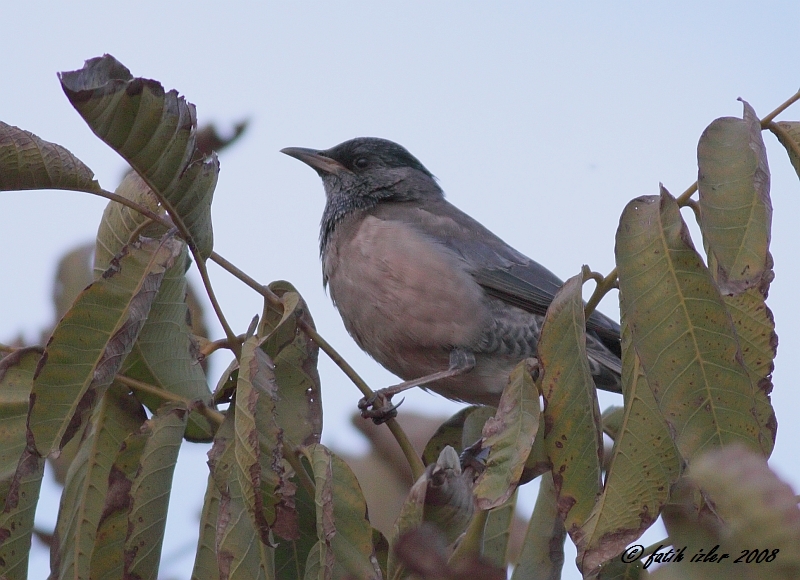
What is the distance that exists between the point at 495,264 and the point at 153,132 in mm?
2666

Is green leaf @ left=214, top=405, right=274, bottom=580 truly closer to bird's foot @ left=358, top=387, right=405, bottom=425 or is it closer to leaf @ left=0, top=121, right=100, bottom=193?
leaf @ left=0, top=121, right=100, bottom=193

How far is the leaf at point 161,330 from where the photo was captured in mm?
2469

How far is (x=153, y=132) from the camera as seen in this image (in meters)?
2.22

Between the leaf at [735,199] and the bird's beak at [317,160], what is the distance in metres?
3.55

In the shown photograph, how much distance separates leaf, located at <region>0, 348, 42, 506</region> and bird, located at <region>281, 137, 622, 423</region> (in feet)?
5.83

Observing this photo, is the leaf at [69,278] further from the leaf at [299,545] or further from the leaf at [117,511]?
the leaf at [299,545]

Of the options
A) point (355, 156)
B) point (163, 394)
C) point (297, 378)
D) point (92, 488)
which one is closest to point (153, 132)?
point (163, 394)

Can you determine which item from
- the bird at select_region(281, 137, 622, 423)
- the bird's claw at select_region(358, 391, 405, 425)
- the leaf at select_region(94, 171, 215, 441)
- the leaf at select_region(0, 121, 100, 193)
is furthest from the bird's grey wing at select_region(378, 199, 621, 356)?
the leaf at select_region(0, 121, 100, 193)

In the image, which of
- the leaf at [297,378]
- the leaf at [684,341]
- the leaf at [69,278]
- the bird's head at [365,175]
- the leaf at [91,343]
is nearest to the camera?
the leaf at [684,341]

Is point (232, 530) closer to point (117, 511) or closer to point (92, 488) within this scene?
point (117, 511)

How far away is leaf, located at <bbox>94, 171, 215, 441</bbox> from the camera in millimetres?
2469

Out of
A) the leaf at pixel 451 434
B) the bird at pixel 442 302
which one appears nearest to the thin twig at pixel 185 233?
the leaf at pixel 451 434

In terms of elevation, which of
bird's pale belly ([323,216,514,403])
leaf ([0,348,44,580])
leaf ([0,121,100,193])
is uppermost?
bird's pale belly ([323,216,514,403])

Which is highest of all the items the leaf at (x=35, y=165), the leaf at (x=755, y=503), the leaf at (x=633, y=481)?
the leaf at (x=35, y=165)
